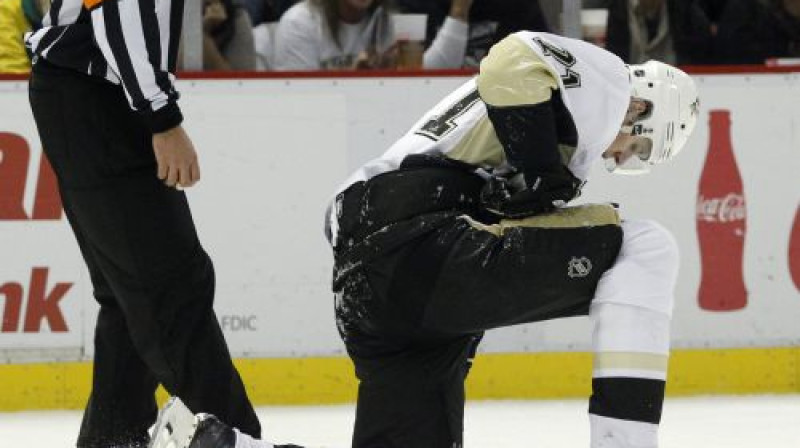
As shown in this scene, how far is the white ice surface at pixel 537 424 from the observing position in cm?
410

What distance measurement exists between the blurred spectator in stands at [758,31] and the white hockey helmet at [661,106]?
7.27 ft

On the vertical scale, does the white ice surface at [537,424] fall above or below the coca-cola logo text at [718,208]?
below

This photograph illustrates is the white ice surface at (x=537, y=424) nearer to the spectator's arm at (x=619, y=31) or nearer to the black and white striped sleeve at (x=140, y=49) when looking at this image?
the spectator's arm at (x=619, y=31)

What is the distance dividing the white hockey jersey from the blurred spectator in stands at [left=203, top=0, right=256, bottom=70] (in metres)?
1.95

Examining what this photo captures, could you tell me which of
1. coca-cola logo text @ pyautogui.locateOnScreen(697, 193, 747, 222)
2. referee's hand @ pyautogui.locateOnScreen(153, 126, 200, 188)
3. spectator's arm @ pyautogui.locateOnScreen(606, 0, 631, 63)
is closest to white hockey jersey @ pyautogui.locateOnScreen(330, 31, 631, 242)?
referee's hand @ pyautogui.locateOnScreen(153, 126, 200, 188)

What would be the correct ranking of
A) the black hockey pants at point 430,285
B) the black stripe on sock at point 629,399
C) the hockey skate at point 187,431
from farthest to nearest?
the hockey skate at point 187,431
the black hockey pants at point 430,285
the black stripe on sock at point 629,399

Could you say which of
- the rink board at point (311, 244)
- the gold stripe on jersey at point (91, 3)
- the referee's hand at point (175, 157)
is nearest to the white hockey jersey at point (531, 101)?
the referee's hand at point (175, 157)

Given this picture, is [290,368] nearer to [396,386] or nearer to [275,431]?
[275,431]

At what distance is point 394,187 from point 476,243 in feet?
0.60

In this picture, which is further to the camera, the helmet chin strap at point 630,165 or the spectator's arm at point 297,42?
the spectator's arm at point 297,42

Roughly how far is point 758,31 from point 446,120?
246 centimetres

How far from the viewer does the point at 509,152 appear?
109 inches

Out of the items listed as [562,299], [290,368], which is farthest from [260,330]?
[562,299]

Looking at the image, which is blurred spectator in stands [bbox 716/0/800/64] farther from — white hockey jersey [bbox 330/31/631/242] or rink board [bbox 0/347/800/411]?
white hockey jersey [bbox 330/31/631/242]
